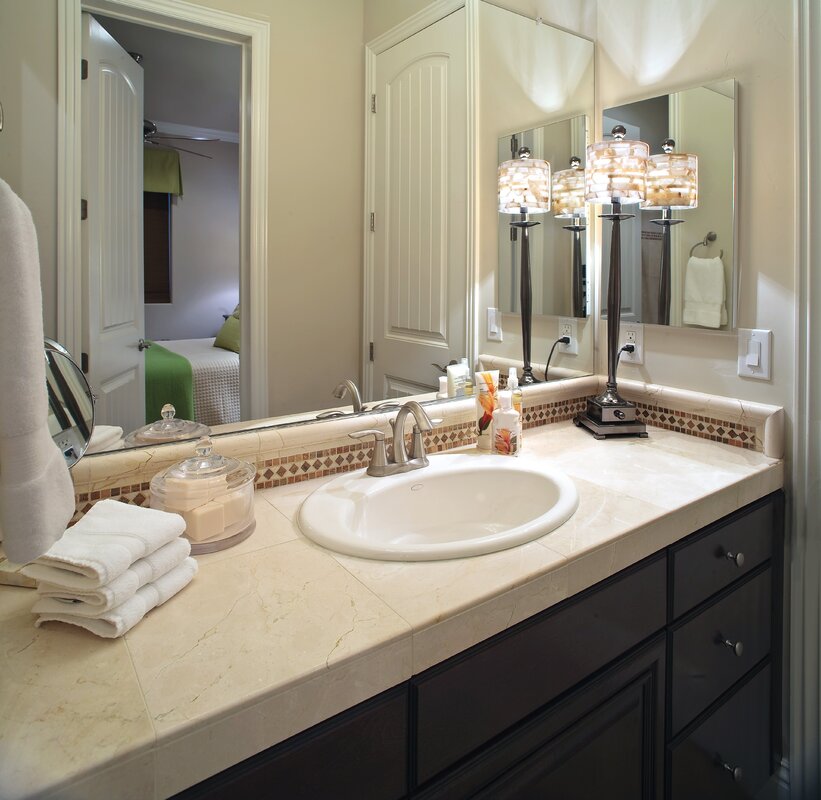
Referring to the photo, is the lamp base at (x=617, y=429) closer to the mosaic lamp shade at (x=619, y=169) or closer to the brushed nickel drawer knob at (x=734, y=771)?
the mosaic lamp shade at (x=619, y=169)

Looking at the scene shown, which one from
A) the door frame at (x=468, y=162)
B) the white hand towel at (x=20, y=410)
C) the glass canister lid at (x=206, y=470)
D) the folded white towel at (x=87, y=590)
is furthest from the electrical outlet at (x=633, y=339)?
the white hand towel at (x=20, y=410)

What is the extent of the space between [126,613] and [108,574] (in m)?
0.06

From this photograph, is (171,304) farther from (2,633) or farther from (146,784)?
(146,784)

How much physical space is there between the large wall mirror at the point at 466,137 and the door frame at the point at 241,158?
0.02m

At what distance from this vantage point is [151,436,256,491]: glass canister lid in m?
1.02

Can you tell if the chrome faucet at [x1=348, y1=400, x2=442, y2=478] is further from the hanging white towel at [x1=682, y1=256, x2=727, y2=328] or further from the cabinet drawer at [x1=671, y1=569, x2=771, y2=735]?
the hanging white towel at [x1=682, y1=256, x2=727, y2=328]

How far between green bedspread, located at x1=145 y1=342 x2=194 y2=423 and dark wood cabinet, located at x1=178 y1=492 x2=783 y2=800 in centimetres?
66

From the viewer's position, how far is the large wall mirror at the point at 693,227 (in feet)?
5.13

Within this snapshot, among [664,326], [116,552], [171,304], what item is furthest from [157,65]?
[664,326]

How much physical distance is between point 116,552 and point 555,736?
707 millimetres

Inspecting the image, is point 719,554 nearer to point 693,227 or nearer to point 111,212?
point 693,227

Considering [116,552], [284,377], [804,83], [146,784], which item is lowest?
[146,784]

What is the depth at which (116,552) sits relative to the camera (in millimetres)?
755

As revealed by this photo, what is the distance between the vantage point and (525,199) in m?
1.75
